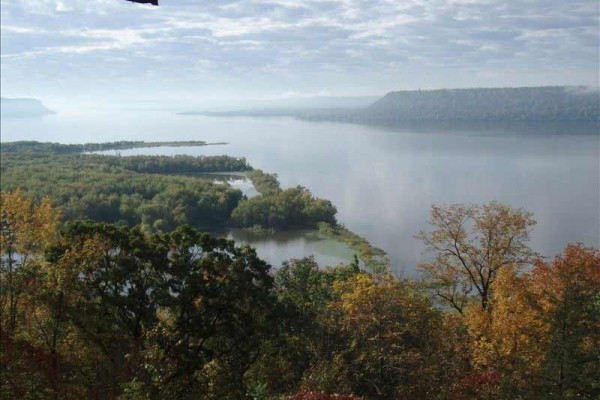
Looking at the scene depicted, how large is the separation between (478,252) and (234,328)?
5.60 metres

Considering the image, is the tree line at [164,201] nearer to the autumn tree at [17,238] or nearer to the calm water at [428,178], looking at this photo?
the calm water at [428,178]

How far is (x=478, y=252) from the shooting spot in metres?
12.1

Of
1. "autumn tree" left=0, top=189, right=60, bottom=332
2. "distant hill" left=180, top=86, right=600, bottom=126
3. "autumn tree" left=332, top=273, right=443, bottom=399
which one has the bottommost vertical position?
"autumn tree" left=332, top=273, right=443, bottom=399

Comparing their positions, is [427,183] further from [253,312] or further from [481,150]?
[253,312]

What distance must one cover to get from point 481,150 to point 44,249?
2421 inches

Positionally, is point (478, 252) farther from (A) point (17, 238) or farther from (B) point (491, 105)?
(B) point (491, 105)

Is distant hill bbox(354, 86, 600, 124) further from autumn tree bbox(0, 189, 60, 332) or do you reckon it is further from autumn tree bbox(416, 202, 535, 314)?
autumn tree bbox(0, 189, 60, 332)

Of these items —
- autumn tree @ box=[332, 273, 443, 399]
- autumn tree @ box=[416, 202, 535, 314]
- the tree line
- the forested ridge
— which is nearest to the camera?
the forested ridge

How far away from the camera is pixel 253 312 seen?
973cm

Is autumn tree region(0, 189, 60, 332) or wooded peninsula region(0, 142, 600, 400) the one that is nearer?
wooded peninsula region(0, 142, 600, 400)

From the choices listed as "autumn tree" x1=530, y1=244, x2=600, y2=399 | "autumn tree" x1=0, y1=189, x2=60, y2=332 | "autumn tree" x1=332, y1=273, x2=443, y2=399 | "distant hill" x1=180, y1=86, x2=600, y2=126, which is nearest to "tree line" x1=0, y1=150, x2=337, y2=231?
"autumn tree" x1=0, y1=189, x2=60, y2=332

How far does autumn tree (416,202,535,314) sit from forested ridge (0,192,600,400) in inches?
64.0

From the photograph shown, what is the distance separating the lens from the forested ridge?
6832 millimetres

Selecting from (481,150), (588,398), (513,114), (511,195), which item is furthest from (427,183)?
(513,114)
